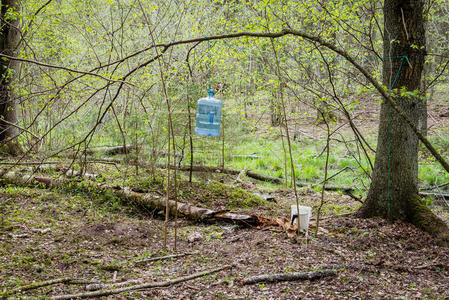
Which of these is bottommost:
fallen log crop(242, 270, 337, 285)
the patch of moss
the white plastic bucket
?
fallen log crop(242, 270, 337, 285)

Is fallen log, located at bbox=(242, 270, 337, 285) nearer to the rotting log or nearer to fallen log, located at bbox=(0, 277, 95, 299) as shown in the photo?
fallen log, located at bbox=(0, 277, 95, 299)

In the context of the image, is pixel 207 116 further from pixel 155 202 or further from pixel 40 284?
pixel 40 284

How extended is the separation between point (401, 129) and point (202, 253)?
3.04 meters

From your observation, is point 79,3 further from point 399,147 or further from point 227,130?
point 399,147

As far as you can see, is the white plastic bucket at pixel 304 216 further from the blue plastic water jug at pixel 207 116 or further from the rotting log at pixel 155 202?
the blue plastic water jug at pixel 207 116

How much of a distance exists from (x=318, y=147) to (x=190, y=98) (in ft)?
21.9

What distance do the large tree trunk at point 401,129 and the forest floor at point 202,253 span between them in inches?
10.4

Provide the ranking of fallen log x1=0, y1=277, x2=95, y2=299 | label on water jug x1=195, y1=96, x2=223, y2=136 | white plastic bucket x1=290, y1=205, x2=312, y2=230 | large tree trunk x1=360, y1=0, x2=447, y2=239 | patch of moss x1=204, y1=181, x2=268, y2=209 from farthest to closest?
patch of moss x1=204, y1=181, x2=268, y2=209 < label on water jug x1=195, y1=96, x2=223, y2=136 < white plastic bucket x1=290, y1=205, x2=312, y2=230 < large tree trunk x1=360, y1=0, x2=447, y2=239 < fallen log x1=0, y1=277, x2=95, y2=299

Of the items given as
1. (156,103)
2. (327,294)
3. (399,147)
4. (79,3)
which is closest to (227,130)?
(156,103)

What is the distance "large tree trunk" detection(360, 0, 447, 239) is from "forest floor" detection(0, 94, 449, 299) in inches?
10.4

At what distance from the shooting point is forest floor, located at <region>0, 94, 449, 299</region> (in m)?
3.13

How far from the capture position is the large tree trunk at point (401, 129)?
4410mm

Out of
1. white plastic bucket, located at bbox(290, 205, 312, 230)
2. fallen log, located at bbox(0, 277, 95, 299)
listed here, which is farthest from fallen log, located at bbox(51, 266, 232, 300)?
white plastic bucket, located at bbox(290, 205, 312, 230)

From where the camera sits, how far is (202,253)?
4.23 meters
